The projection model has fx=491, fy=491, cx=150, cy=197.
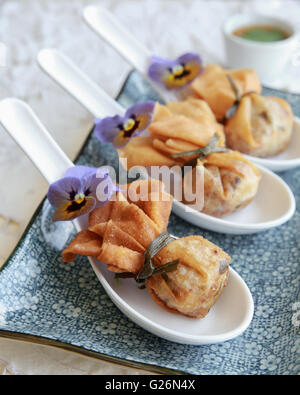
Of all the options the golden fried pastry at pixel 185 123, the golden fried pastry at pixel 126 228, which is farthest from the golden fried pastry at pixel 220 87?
the golden fried pastry at pixel 126 228

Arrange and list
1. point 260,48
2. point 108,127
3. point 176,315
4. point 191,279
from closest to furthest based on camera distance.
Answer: point 191,279 → point 176,315 → point 108,127 → point 260,48

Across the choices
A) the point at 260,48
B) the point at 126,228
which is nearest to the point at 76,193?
the point at 126,228

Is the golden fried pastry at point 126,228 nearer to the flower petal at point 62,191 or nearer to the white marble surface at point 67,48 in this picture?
the flower petal at point 62,191

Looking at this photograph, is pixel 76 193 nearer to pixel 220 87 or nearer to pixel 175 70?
pixel 220 87

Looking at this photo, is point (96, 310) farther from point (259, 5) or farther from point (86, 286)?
point (259, 5)

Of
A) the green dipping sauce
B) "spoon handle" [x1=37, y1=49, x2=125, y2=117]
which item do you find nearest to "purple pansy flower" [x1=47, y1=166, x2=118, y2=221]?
"spoon handle" [x1=37, y1=49, x2=125, y2=117]

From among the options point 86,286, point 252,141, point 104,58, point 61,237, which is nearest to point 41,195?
point 61,237
